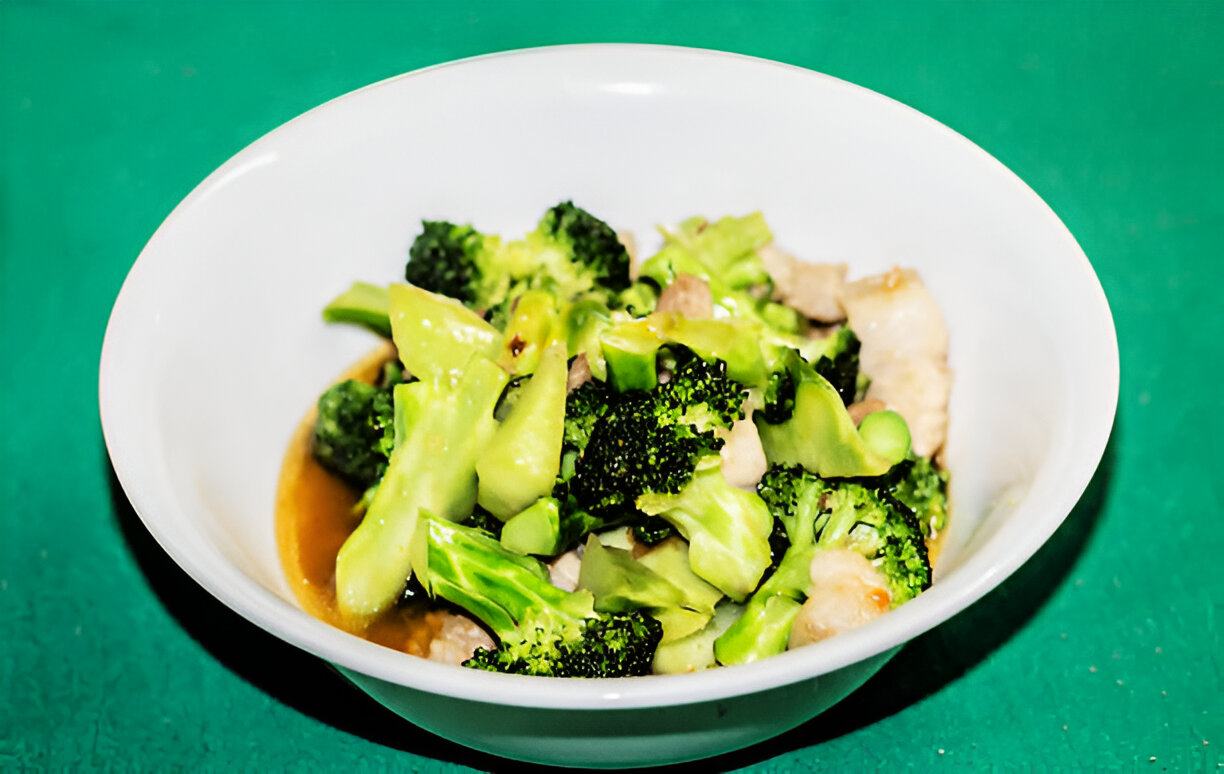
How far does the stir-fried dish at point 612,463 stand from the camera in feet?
3.72

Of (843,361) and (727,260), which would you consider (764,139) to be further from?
(843,361)

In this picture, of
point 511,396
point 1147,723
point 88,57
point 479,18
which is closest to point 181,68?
point 88,57

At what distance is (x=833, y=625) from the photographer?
1089 millimetres

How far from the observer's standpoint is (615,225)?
5.37 feet

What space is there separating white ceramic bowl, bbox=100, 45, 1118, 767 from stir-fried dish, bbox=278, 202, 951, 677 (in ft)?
0.21

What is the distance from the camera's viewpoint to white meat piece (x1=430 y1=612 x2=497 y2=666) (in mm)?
1188

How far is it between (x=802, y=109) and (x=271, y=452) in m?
0.87

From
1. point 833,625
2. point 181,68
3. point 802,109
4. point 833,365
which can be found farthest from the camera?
point 181,68

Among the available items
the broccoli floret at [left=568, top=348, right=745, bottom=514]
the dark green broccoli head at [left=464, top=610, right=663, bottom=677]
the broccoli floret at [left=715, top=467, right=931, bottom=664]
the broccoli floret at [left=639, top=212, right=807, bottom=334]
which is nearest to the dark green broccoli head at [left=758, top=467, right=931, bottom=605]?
the broccoli floret at [left=715, top=467, right=931, bottom=664]

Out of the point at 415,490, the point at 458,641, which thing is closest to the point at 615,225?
the point at 415,490

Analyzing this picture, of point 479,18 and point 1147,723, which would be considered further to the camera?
point 479,18

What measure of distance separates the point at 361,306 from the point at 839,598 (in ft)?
2.55

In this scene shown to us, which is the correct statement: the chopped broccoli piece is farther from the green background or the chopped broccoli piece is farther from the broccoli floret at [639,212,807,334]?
the green background

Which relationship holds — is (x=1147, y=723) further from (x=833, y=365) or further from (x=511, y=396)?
(x=511, y=396)
